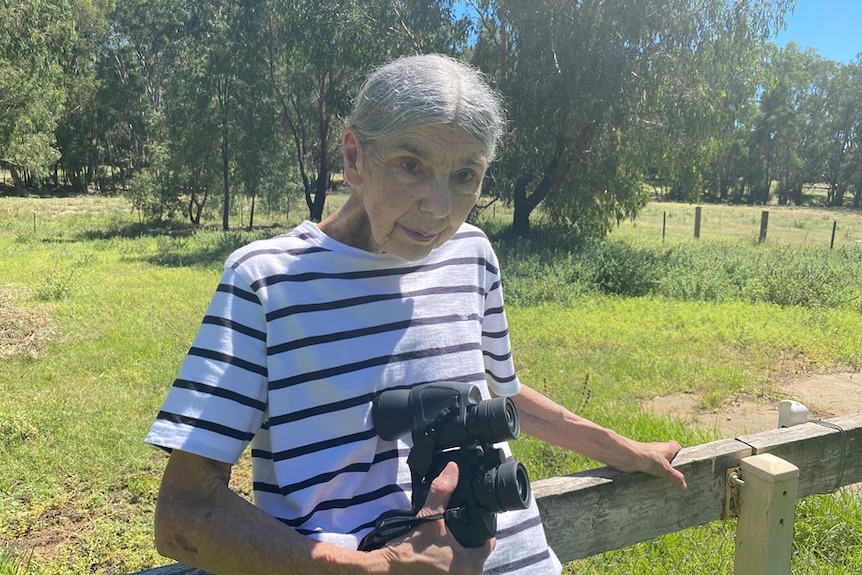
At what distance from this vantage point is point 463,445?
1201 millimetres

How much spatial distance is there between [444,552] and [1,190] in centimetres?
4896

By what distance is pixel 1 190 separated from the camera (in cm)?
4131

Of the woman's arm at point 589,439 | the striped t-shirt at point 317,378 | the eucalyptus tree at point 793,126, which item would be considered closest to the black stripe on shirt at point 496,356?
the woman's arm at point 589,439

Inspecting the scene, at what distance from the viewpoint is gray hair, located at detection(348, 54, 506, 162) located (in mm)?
1280

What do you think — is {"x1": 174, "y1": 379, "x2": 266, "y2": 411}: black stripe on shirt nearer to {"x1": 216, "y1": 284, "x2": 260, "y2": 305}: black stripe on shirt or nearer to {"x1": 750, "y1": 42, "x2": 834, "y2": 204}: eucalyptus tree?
{"x1": 216, "y1": 284, "x2": 260, "y2": 305}: black stripe on shirt

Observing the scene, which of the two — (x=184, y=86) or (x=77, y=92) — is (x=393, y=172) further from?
(x=77, y=92)

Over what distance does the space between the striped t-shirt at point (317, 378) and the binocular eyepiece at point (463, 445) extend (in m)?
0.08

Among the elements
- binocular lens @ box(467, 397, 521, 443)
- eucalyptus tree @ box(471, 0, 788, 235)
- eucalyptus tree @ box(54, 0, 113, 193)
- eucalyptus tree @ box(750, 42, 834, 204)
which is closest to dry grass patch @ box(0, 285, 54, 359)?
binocular lens @ box(467, 397, 521, 443)

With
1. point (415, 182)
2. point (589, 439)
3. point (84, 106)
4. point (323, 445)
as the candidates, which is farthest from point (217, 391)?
point (84, 106)

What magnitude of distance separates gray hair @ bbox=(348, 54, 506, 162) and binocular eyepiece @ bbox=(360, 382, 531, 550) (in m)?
0.52

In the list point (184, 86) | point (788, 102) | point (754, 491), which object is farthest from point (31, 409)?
point (788, 102)

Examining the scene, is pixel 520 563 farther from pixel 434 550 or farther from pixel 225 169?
pixel 225 169

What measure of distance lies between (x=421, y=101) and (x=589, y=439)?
39.7 inches

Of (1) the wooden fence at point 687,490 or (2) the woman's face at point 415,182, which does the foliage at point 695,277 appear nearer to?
(1) the wooden fence at point 687,490
